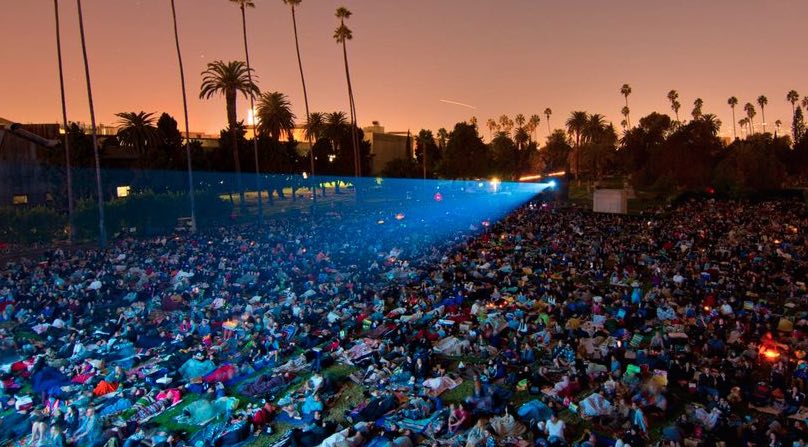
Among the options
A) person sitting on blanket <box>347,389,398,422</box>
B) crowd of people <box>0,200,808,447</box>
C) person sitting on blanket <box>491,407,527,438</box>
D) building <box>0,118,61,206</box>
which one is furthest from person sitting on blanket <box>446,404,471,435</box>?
building <box>0,118,61,206</box>

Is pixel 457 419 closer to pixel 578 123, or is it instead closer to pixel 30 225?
pixel 30 225

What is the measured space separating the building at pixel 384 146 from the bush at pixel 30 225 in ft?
160

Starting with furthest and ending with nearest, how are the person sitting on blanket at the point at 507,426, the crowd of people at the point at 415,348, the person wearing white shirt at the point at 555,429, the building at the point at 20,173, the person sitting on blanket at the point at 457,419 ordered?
the building at the point at 20,173
the crowd of people at the point at 415,348
the person sitting on blanket at the point at 457,419
the person sitting on blanket at the point at 507,426
the person wearing white shirt at the point at 555,429

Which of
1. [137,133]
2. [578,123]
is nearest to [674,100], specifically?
[578,123]

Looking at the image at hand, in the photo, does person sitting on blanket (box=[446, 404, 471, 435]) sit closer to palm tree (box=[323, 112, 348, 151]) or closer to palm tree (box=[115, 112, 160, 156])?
palm tree (box=[115, 112, 160, 156])

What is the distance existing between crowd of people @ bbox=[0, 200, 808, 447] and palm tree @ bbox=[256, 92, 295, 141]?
3060cm

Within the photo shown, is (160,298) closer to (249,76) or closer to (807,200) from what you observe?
(249,76)

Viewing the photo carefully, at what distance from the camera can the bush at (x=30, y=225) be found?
92.2 ft

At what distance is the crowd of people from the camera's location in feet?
28.3

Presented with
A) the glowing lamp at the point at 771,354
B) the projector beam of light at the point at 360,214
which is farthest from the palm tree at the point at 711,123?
the glowing lamp at the point at 771,354

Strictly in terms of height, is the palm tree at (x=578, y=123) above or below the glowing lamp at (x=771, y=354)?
above

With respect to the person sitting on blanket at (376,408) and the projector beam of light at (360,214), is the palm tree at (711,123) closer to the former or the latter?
the projector beam of light at (360,214)

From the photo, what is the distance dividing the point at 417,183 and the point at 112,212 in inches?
1487

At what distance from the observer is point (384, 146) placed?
83312 millimetres
